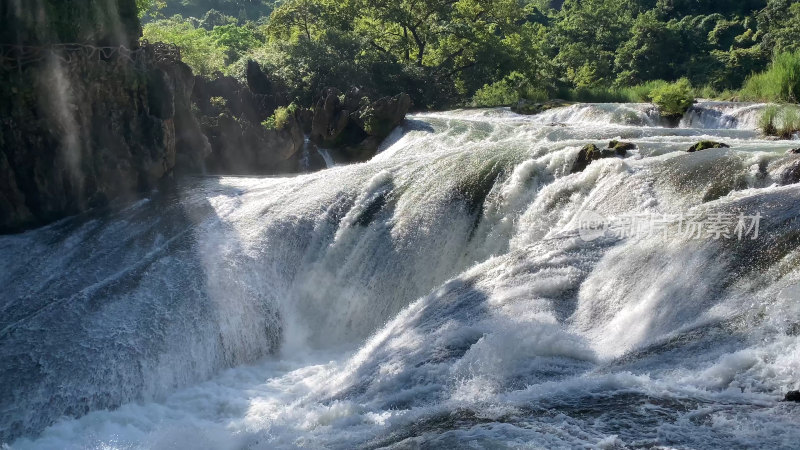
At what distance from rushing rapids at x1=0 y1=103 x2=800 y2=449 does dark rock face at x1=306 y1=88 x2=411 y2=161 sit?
4.55 m

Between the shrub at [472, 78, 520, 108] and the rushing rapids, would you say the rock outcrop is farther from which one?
the shrub at [472, 78, 520, 108]

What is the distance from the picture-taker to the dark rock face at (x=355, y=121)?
61.0ft

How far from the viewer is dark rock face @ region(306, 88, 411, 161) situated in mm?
18594

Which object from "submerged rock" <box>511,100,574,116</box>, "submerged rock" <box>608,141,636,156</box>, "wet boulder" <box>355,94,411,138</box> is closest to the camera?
"submerged rock" <box>608,141,636,156</box>

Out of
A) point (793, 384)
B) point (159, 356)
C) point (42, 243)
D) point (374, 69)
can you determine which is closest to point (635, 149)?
point (793, 384)

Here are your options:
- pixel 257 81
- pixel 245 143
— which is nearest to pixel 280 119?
pixel 245 143

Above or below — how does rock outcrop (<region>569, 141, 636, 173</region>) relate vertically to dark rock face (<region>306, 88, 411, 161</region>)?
below

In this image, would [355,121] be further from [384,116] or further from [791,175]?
[791,175]

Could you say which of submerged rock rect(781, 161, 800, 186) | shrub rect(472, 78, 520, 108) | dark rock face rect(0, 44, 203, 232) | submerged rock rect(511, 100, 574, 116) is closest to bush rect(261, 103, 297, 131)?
dark rock face rect(0, 44, 203, 232)

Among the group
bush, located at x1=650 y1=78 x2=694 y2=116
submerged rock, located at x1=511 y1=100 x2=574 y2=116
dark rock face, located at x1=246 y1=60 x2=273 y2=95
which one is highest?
dark rock face, located at x1=246 y1=60 x2=273 y2=95

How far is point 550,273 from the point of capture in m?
8.33

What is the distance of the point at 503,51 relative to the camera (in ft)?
87.1

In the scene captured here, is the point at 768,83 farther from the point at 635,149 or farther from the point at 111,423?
the point at 111,423

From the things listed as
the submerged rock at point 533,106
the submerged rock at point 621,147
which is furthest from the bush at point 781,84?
the submerged rock at point 621,147
